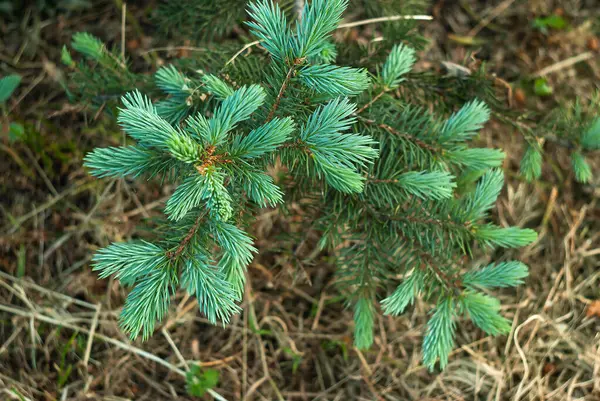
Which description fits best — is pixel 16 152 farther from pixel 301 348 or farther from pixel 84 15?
pixel 301 348

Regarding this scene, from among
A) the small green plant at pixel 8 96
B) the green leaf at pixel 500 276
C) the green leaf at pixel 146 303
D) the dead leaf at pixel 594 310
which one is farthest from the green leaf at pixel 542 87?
the small green plant at pixel 8 96

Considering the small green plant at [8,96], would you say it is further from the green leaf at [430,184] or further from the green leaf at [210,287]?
the green leaf at [430,184]

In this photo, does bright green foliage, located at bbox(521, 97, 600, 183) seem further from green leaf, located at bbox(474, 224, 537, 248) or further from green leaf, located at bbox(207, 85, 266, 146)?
green leaf, located at bbox(207, 85, 266, 146)

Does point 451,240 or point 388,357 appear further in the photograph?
point 388,357

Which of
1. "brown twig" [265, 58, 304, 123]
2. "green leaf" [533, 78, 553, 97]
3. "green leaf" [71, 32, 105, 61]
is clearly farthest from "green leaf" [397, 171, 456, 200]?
"green leaf" [533, 78, 553, 97]

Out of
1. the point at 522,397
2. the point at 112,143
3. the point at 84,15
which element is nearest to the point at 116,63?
the point at 112,143
